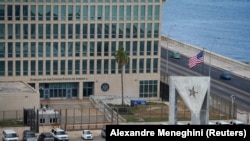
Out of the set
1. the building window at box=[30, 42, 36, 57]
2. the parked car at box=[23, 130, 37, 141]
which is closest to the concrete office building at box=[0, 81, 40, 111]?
the parked car at box=[23, 130, 37, 141]

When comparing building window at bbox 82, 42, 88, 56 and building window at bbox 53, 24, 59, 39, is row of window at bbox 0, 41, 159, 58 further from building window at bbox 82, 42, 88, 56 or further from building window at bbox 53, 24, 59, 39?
building window at bbox 53, 24, 59, 39

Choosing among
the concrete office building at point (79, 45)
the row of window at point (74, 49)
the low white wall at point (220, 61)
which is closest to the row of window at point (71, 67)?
the concrete office building at point (79, 45)

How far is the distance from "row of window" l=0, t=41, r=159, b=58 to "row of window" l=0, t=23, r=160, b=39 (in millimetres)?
790

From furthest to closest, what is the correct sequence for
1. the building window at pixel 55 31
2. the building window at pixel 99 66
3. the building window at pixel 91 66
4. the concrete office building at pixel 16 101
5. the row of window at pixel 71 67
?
the building window at pixel 99 66, the building window at pixel 91 66, the building window at pixel 55 31, the row of window at pixel 71 67, the concrete office building at pixel 16 101

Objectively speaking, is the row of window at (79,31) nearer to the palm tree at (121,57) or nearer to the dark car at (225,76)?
the palm tree at (121,57)

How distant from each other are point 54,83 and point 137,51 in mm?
10209

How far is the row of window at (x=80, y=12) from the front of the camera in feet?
307

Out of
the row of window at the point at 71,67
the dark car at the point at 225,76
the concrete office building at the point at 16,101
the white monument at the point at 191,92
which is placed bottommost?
the dark car at the point at 225,76

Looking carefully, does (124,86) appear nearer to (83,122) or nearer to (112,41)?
(112,41)

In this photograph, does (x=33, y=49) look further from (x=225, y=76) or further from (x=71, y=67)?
(x=225, y=76)

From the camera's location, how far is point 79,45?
96.0 metres

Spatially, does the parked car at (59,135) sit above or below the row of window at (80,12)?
below

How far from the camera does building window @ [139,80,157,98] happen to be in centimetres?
9794

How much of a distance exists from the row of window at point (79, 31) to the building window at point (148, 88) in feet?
17.4
